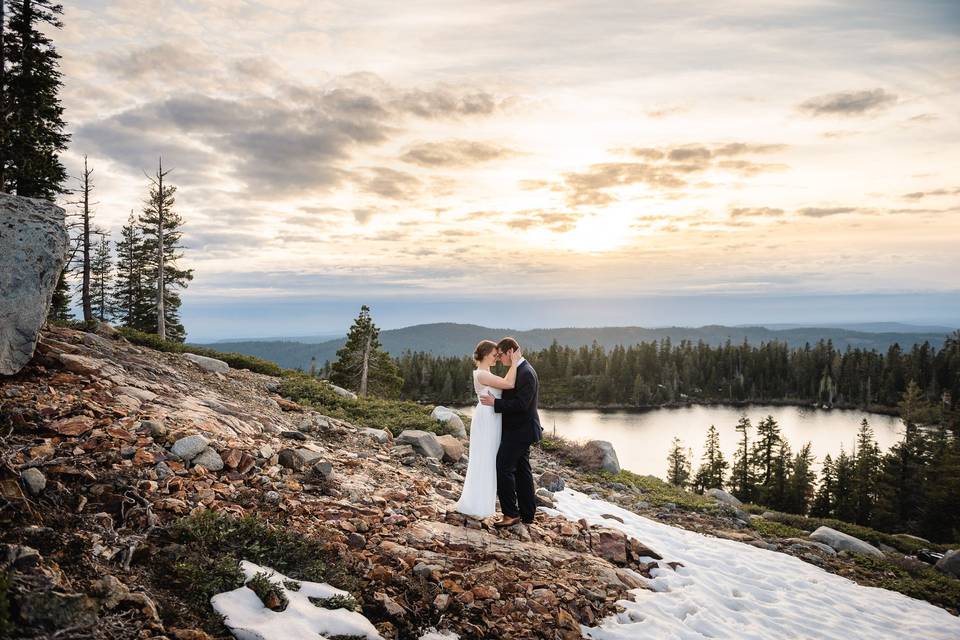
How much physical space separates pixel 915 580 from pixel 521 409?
1038cm

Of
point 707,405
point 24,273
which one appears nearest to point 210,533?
point 24,273

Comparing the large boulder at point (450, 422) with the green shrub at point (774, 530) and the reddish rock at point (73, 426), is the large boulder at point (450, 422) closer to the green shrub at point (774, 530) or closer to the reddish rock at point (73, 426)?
the green shrub at point (774, 530)

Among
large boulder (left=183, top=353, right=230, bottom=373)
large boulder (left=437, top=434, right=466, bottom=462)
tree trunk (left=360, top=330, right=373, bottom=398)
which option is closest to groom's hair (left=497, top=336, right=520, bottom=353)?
large boulder (left=437, top=434, right=466, bottom=462)

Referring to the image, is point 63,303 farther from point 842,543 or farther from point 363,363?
point 842,543

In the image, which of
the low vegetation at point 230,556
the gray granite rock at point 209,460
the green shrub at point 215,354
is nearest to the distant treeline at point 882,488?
the green shrub at point 215,354

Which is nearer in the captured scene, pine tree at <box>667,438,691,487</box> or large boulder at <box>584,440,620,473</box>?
large boulder at <box>584,440,620,473</box>

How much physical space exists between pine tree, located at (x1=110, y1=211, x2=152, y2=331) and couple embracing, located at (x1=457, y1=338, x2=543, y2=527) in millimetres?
39055

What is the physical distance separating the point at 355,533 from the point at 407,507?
5.80 ft

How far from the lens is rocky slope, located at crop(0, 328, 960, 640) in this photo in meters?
4.18

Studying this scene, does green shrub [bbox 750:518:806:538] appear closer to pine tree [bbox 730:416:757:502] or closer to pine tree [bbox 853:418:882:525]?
pine tree [bbox 853:418:882:525]

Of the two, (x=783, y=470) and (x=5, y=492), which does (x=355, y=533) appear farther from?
(x=783, y=470)

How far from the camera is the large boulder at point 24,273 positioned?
7.69m

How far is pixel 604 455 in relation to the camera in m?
19.6

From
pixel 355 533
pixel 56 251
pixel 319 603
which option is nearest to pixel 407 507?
pixel 355 533
